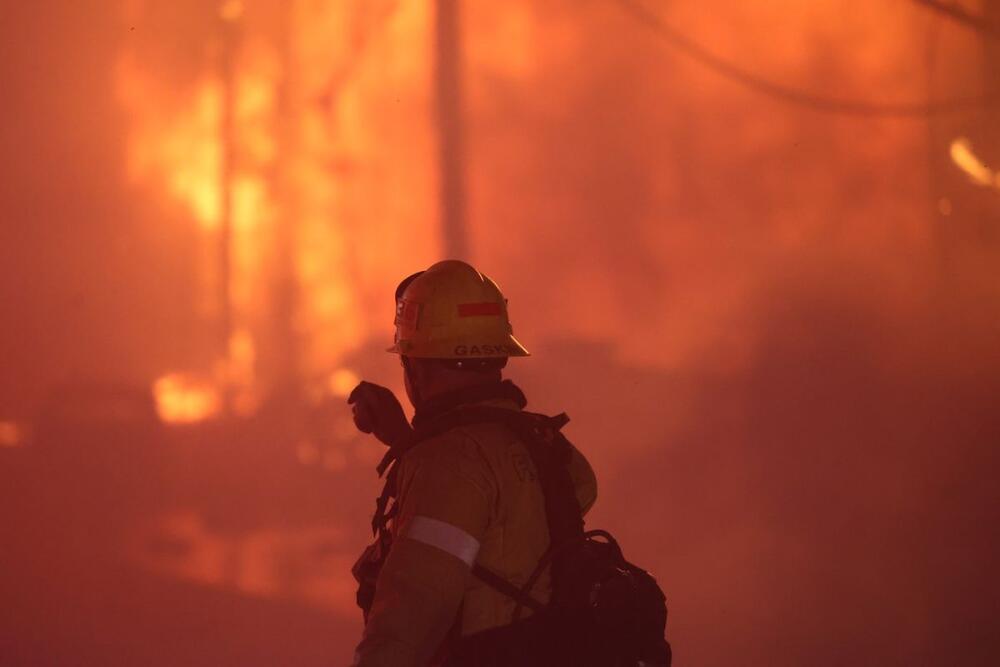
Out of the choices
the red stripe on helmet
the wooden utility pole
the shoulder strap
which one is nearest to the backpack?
the shoulder strap

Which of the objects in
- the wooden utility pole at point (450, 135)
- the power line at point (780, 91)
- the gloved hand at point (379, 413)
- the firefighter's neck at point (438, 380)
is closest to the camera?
the firefighter's neck at point (438, 380)

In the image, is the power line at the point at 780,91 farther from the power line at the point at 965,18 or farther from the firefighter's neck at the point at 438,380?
the firefighter's neck at the point at 438,380

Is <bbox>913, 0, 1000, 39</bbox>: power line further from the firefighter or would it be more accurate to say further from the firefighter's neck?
the firefighter's neck

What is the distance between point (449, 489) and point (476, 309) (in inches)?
19.0

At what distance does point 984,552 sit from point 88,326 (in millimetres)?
3511

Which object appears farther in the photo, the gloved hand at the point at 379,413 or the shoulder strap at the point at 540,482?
the gloved hand at the point at 379,413

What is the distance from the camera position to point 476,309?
2.23 meters

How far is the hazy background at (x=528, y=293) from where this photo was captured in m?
3.62

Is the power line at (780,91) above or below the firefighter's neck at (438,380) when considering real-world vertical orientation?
above

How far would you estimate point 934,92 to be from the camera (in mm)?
4484

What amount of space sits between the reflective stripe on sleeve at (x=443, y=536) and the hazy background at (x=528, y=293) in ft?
6.56

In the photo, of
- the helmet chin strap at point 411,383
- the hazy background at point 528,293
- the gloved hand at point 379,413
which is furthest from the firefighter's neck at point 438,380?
the hazy background at point 528,293

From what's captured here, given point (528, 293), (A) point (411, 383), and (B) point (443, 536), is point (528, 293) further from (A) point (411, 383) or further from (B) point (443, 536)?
(B) point (443, 536)

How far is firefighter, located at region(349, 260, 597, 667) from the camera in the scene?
176 cm
